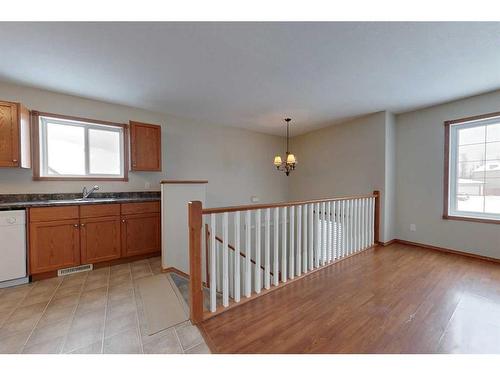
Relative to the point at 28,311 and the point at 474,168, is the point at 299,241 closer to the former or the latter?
the point at 28,311

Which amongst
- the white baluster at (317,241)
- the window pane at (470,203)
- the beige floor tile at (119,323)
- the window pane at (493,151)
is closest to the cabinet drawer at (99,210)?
the beige floor tile at (119,323)

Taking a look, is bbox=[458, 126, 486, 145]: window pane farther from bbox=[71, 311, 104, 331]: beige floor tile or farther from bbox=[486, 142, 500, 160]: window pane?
bbox=[71, 311, 104, 331]: beige floor tile

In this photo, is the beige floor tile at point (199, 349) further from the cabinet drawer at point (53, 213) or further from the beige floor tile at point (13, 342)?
the cabinet drawer at point (53, 213)

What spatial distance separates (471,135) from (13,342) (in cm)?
583

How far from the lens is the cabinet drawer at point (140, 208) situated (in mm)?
3018

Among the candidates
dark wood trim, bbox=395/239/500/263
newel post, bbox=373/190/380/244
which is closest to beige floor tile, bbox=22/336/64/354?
newel post, bbox=373/190/380/244

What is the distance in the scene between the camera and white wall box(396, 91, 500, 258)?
305 cm

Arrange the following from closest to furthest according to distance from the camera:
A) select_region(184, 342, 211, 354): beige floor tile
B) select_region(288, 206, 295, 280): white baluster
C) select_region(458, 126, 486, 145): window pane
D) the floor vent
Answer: select_region(184, 342, 211, 354): beige floor tile
select_region(288, 206, 295, 280): white baluster
the floor vent
select_region(458, 126, 486, 145): window pane

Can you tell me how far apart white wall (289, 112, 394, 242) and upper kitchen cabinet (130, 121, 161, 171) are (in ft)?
11.6

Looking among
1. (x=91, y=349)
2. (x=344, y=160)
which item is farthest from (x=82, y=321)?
(x=344, y=160)

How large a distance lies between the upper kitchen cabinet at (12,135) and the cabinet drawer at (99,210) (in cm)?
89

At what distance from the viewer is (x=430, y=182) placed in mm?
3506
